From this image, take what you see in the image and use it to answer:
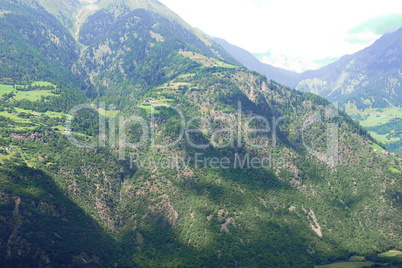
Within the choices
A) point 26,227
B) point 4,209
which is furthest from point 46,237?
point 4,209

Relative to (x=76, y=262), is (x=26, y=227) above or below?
above

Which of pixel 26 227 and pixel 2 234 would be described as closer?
pixel 2 234

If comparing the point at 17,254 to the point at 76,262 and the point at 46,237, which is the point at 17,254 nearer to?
the point at 46,237

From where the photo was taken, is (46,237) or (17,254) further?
(46,237)

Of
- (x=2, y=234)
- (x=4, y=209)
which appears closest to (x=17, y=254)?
(x=2, y=234)

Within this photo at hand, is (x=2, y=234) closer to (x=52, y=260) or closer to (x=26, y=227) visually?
(x=26, y=227)

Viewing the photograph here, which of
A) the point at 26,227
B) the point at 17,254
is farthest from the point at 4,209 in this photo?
the point at 17,254

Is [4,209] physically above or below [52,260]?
above
